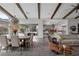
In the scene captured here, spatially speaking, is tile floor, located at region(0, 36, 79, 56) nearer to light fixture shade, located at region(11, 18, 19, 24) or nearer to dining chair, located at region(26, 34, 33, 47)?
dining chair, located at region(26, 34, 33, 47)

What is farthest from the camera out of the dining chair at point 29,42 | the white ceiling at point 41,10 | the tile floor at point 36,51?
the dining chair at point 29,42

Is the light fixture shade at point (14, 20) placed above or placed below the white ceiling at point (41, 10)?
below

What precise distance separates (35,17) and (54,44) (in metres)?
0.63

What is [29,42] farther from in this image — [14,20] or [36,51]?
[14,20]

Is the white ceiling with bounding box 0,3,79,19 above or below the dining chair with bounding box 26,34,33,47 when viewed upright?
above

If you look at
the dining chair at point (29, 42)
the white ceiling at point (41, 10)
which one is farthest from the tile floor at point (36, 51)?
the white ceiling at point (41, 10)

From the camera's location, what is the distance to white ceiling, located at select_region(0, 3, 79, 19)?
253 centimetres

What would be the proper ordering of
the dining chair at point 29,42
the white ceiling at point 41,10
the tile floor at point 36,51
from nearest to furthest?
the white ceiling at point 41,10 → the tile floor at point 36,51 → the dining chair at point 29,42

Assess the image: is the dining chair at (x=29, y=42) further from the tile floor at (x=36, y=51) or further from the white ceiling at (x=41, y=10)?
the white ceiling at (x=41, y=10)

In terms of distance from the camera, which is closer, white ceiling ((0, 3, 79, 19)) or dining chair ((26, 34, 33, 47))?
white ceiling ((0, 3, 79, 19))

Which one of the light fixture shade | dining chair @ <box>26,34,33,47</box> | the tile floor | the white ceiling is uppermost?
the white ceiling

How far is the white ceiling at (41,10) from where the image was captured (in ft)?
8.31

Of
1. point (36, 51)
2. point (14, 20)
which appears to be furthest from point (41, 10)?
point (36, 51)

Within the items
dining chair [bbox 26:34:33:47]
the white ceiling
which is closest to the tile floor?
dining chair [bbox 26:34:33:47]
